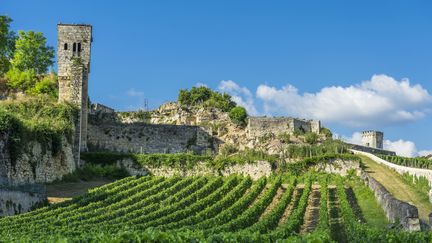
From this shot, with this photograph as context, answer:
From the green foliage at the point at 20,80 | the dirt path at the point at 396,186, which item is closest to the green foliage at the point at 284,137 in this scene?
the dirt path at the point at 396,186

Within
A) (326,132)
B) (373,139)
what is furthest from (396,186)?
(373,139)

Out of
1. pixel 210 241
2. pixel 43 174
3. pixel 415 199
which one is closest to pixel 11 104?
pixel 43 174

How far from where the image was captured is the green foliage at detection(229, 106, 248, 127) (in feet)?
186

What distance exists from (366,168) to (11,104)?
75.0ft

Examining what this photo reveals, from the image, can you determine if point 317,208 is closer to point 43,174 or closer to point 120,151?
point 43,174

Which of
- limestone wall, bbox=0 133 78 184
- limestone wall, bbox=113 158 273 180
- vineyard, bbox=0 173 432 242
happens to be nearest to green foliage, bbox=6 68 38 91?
limestone wall, bbox=0 133 78 184

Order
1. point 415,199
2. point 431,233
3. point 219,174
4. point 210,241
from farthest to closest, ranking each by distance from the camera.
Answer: point 219,174, point 415,199, point 431,233, point 210,241

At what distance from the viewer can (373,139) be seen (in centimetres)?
7125

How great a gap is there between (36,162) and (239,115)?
1039 inches

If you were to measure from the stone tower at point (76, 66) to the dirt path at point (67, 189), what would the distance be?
161 inches

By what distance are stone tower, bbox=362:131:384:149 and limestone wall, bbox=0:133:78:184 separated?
38680 millimetres

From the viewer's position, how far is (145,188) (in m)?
37.1

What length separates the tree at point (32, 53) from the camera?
1916 inches

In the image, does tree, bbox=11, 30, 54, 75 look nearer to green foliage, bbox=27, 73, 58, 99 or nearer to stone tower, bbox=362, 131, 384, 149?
green foliage, bbox=27, 73, 58, 99
